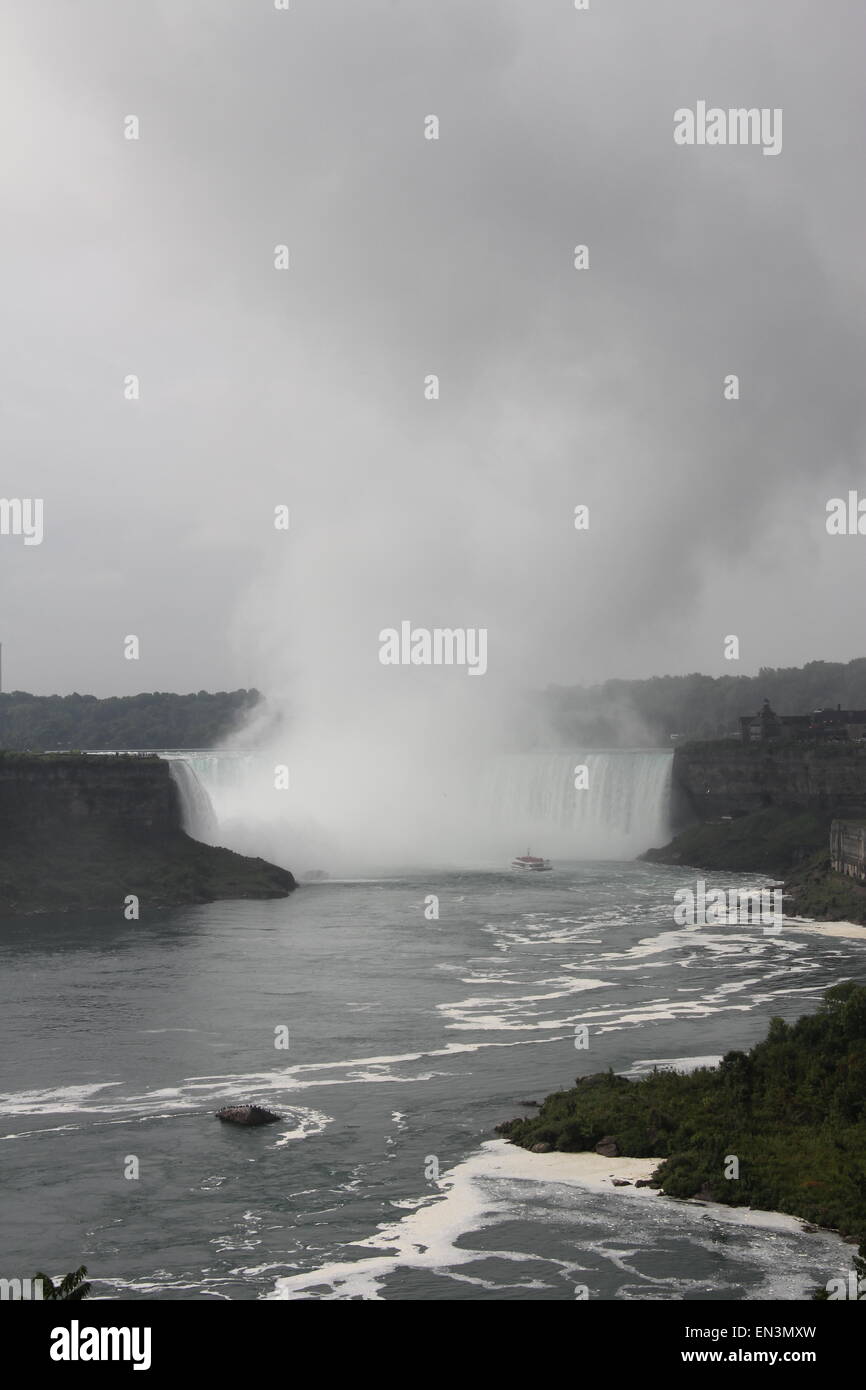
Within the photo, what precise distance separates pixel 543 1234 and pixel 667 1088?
355 inches

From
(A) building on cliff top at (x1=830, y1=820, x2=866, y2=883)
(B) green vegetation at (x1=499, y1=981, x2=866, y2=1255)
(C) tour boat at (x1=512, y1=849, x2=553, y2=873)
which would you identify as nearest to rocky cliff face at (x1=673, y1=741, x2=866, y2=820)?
(A) building on cliff top at (x1=830, y1=820, x2=866, y2=883)

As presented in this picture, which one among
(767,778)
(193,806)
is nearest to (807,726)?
(767,778)

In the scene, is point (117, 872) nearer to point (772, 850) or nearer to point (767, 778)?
point (772, 850)

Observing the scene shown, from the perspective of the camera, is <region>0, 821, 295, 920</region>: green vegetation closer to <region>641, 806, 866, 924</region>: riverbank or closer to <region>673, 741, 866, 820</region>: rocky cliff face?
<region>641, 806, 866, 924</region>: riverbank

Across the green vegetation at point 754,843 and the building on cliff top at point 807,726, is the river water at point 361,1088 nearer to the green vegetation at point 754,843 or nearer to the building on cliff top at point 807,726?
the green vegetation at point 754,843

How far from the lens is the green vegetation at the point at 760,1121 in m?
26.2

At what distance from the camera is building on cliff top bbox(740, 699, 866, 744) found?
113750 mm

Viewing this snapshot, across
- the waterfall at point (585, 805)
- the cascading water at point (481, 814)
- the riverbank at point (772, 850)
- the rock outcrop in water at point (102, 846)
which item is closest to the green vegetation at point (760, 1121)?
the riverbank at point (772, 850)

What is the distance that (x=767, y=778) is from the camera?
101750mm

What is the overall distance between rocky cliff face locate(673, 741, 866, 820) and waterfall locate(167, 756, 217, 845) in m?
38.1

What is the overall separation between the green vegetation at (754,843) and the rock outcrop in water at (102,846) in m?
31.0

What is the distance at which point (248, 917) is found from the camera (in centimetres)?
7119
